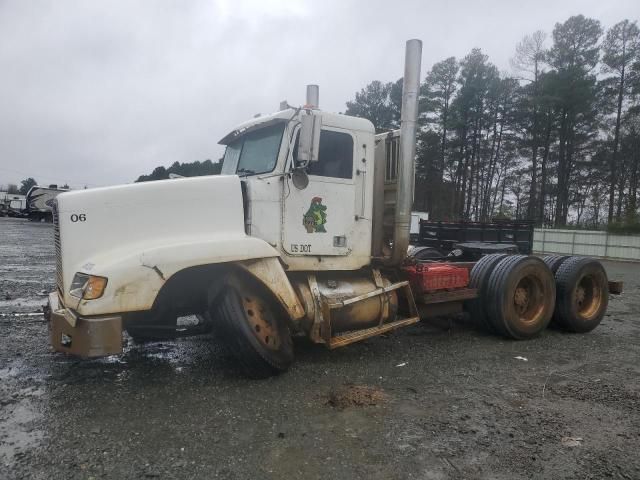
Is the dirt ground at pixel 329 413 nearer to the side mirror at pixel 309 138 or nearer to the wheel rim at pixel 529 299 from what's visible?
the wheel rim at pixel 529 299

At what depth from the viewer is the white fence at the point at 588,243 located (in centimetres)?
2509

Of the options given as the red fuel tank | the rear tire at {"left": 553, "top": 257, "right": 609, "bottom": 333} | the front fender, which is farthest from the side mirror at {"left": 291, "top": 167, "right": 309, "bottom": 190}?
the rear tire at {"left": 553, "top": 257, "right": 609, "bottom": 333}

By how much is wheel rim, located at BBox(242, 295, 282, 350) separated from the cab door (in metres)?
0.69

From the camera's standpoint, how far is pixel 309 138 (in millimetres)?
4582

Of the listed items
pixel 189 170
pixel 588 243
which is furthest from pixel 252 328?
pixel 588 243

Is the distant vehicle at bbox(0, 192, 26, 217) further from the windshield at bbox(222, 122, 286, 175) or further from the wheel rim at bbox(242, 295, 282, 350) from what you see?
→ the wheel rim at bbox(242, 295, 282, 350)

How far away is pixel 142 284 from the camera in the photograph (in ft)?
13.3

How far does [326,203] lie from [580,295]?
4781mm

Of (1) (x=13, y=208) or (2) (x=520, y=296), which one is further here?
(1) (x=13, y=208)

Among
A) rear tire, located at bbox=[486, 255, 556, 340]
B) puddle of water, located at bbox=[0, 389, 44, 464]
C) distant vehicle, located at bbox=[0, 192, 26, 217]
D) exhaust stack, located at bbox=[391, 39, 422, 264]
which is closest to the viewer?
puddle of water, located at bbox=[0, 389, 44, 464]

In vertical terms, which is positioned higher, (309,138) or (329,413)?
(309,138)

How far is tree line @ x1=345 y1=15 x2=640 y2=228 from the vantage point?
32.3m

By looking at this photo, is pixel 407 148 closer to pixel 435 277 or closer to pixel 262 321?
pixel 435 277

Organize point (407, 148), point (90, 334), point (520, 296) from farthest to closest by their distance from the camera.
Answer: point (520, 296) → point (407, 148) → point (90, 334)
